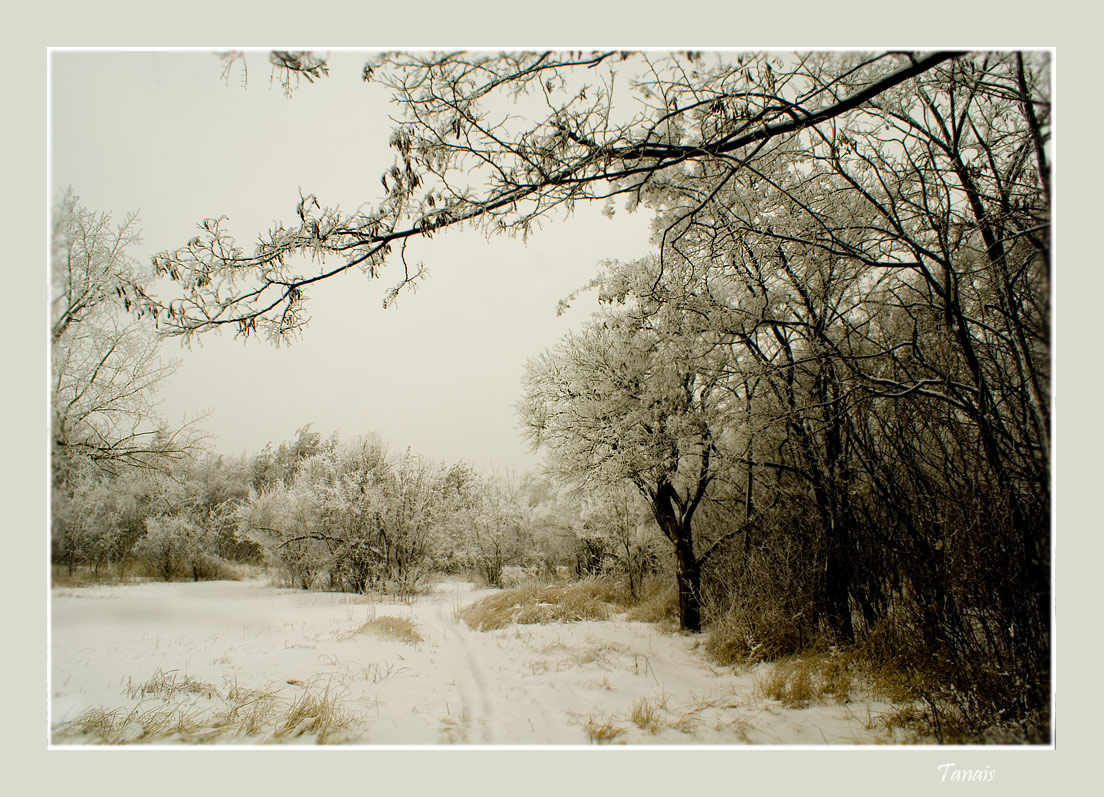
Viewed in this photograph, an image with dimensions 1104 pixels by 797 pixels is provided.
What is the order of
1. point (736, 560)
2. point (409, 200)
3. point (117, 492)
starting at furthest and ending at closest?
point (736, 560)
point (117, 492)
point (409, 200)

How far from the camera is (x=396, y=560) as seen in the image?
10.6 meters

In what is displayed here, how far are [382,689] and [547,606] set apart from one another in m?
4.76

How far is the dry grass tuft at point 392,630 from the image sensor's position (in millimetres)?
5234

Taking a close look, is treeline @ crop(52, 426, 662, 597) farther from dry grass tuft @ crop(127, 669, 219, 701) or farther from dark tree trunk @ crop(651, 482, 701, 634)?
dry grass tuft @ crop(127, 669, 219, 701)

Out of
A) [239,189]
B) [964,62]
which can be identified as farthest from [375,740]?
[964,62]

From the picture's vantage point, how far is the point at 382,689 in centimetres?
332

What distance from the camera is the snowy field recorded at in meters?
2.69

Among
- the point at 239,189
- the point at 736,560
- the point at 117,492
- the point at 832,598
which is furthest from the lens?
the point at 736,560

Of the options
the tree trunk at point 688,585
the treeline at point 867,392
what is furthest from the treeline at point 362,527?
the treeline at point 867,392

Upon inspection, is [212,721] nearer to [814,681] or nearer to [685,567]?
[814,681]

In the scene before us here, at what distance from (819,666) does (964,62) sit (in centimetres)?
454

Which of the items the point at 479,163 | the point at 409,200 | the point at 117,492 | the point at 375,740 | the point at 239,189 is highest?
the point at 239,189

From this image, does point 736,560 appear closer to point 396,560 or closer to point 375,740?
point 375,740

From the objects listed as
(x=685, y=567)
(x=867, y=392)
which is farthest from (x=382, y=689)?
(x=867, y=392)
